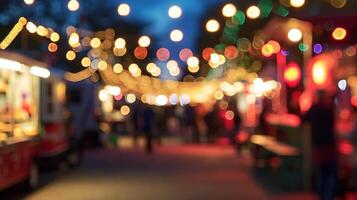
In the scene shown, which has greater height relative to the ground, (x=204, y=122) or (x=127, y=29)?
(x=127, y=29)

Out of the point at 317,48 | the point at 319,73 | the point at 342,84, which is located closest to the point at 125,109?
the point at 317,48

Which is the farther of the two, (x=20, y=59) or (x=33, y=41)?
(x=33, y=41)

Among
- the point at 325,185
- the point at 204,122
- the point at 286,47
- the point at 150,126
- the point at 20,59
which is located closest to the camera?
the point at 325,185

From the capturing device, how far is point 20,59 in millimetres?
15516

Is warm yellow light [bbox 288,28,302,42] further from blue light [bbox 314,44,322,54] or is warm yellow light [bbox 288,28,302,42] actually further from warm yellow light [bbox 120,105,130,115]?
warm yellow light [bbox 120,105,130,115]

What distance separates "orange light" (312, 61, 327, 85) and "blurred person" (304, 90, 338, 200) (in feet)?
8.76

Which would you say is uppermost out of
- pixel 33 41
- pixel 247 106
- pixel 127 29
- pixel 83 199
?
pixel 127 29

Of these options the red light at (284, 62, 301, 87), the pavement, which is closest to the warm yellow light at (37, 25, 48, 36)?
the pavement

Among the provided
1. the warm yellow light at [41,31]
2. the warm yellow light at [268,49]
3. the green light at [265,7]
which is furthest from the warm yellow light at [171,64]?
the warm yellow light at [41,31]

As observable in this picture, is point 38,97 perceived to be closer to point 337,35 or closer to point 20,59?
point 20,59

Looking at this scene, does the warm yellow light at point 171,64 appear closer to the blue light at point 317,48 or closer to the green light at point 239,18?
the green light at point 239,18

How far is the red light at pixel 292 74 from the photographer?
18.9 metres

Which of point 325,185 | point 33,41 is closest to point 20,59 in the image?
point 325,185

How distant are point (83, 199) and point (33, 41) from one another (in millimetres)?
13252
